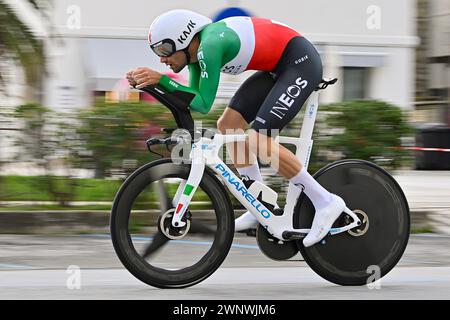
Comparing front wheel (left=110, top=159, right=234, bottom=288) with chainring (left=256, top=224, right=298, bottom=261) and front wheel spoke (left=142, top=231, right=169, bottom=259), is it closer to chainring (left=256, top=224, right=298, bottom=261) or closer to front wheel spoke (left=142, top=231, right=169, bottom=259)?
front wheel spoke (left=142, top=231, right=169, bottom=259)

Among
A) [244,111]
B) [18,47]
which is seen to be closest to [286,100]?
[244,111]

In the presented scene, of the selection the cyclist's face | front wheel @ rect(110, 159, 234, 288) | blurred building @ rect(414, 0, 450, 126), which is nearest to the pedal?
front wheel @ rect(110, 159, 234, 288)

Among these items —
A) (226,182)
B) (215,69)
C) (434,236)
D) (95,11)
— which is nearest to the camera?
(215,69)

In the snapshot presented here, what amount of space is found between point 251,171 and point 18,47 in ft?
15.8

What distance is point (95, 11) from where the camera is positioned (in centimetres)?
2188

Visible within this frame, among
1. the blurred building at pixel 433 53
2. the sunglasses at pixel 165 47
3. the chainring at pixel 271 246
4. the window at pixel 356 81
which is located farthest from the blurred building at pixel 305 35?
the sunglasses at pixel 165 47

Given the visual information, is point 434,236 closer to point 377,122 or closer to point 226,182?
point 377,122

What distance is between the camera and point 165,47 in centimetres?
539

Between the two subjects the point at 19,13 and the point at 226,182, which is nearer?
the point at 226,182

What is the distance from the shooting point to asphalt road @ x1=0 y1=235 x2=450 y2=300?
5.51 meters

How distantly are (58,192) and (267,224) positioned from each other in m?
4.02

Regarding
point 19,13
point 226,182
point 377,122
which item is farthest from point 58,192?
point 226,182

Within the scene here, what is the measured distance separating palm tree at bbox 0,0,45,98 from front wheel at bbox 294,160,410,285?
4.99 meters

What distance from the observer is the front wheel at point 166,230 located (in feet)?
17.9
